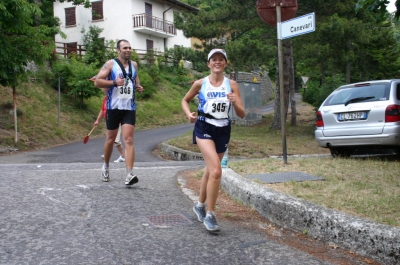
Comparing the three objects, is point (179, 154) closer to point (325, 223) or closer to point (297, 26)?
point (297, 26)

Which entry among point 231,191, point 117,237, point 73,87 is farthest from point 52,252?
point 73,87

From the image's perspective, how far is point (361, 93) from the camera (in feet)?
29.3

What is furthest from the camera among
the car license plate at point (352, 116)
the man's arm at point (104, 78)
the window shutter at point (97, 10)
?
the window shutter at point (97, 10)

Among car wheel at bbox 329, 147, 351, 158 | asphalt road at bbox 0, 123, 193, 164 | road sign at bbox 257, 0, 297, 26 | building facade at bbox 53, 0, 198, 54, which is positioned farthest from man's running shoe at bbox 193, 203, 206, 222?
building facade at bbox 53, 0, 198, 54

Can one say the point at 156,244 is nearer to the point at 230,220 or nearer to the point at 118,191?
the point at 230,220

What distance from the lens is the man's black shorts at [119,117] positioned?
6371mm

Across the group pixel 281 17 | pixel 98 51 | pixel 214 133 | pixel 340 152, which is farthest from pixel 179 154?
pixel 98 51

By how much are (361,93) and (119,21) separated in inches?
1282

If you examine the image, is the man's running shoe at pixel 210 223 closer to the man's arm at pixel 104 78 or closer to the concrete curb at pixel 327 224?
the concrete curb at pixel 327 224

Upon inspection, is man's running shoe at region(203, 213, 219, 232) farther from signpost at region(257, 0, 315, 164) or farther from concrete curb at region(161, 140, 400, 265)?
signpost at region(257, 0, 315, 164)

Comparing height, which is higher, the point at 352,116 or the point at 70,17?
the point at 70,17

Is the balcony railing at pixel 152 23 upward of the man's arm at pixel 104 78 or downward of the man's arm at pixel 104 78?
upward

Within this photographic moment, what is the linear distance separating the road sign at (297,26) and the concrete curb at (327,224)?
9.95 ft

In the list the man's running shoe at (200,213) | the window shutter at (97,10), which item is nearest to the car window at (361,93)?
the man's running shoe at (200,213)
